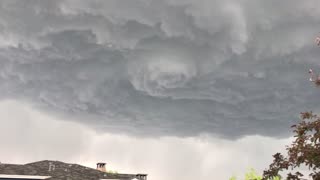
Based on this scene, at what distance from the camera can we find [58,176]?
41.8m

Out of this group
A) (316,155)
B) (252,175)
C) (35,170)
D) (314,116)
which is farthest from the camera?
(252,175)

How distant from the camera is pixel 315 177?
1424 cm

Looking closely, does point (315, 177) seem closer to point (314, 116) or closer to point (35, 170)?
point (314, 116)

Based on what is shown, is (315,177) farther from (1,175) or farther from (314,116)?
(1,175)

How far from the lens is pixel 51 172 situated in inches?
1656

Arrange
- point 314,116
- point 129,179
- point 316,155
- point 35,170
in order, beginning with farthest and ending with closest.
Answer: point 129,179
point 35,170
point 314,116
point 316,155

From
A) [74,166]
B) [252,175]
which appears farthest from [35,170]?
[252,175]

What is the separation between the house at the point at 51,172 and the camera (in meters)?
39.2

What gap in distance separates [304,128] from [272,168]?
1.71m

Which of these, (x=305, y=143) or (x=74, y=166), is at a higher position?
(x=74, y=166)

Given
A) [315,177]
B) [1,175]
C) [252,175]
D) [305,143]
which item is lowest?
[315,177]

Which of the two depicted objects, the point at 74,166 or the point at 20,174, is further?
the point at 74,166

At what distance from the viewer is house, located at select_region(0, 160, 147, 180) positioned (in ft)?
129

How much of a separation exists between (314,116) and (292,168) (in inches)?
69.3
